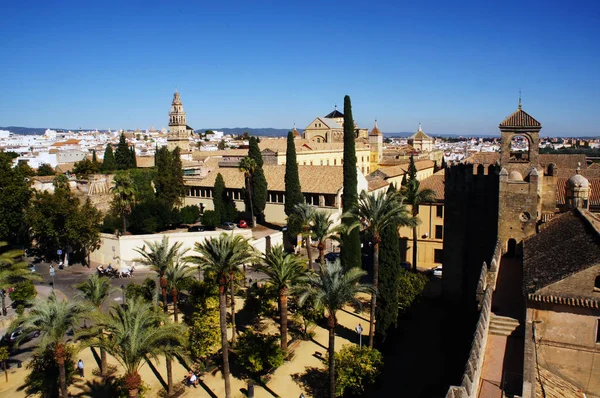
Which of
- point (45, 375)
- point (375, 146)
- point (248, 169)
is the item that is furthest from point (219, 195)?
point (375, 146)

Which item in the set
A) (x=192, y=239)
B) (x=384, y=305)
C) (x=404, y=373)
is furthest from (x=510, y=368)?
(x=192, y=239)

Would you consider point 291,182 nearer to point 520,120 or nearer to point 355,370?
point 520,120

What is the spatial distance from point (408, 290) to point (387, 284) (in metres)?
2.41

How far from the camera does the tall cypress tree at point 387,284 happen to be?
25016 millimetres

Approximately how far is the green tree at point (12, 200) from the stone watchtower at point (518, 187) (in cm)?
3646

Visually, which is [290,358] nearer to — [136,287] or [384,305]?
[384,305]

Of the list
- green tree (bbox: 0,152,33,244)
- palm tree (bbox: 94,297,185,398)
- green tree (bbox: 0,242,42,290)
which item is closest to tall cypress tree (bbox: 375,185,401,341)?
palm tree (bbox: 94,297,185,398)

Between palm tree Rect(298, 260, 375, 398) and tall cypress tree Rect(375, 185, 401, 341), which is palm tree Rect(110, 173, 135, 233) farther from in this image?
palm tree Rect(298, 260, 375, 398)

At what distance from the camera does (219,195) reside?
4684 cm

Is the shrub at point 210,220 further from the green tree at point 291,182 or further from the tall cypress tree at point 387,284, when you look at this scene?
the tall cypress tree at point 387,284

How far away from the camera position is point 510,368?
570 inches

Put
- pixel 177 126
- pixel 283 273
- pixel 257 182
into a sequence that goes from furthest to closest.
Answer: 1. pixel 177 126
2. pixel 257 182
3. pixel 283 273

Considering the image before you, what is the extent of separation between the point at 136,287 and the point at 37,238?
17.3 meters

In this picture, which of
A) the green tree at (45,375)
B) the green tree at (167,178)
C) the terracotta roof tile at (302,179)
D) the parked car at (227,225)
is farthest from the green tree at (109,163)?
the green tree at (45,375)
